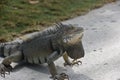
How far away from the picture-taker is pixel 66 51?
4.49m

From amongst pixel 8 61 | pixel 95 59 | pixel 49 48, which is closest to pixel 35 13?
→ pixel 95 59

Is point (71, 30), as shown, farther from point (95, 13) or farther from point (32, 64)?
point (95, 13)

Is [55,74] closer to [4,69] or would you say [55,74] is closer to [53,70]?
[53,70]

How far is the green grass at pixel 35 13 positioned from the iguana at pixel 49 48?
115 cm

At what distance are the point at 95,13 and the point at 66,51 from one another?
3.24 meters

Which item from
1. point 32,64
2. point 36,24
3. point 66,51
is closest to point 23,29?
point 36,24

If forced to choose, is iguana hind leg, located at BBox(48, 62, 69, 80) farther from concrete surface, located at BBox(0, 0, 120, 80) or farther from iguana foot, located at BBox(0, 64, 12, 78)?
iguana foot, located at BBox(0, 64, 12, 78)

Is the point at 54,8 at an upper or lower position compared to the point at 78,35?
lower

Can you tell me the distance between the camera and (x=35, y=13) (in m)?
7.33

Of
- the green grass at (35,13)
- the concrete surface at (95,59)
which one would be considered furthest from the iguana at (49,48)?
the green grass at (35,13)

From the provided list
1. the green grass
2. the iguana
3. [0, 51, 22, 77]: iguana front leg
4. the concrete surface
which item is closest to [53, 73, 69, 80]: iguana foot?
the iguana

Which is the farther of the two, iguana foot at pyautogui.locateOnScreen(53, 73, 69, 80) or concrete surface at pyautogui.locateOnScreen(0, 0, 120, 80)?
concrete surface at pyautogui.locateOnScreen(0, 0, 120, 80)

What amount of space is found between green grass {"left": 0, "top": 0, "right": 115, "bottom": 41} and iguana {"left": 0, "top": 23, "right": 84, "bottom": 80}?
3.79 ft

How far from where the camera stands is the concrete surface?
4.61m
